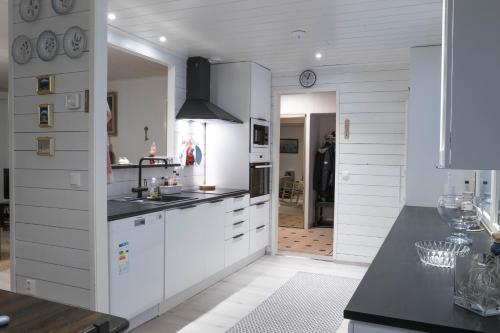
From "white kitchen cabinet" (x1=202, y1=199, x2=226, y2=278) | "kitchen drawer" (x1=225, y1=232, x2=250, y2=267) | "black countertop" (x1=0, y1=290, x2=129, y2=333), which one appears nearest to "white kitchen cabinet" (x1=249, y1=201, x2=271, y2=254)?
"kitchen drawer" (x1=225, y1=232, x2=250, y2=267)

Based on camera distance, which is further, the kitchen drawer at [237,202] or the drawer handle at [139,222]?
the kitchen drawer at [237,202]

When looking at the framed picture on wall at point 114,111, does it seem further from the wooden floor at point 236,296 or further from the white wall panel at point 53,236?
the white wall panel at point 53,236

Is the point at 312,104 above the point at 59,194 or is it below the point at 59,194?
above

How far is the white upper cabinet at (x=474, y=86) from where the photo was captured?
3.35 feet

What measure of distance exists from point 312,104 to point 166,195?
3538 millimetres

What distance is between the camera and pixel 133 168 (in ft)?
12.7

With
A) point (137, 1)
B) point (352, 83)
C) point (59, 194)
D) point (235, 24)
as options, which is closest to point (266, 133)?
point (352, 83)

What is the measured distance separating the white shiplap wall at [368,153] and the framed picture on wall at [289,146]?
5228 millimetres

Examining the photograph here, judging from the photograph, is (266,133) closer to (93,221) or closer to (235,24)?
(235,24)

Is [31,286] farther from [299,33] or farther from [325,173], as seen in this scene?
[325,173]

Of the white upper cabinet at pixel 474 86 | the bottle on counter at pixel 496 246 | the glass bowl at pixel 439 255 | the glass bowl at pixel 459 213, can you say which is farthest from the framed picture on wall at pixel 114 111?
the white upper cabinet at pixel 474 86

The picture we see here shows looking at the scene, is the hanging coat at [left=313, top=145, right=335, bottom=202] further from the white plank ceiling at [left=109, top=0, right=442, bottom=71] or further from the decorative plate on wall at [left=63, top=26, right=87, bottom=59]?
the decorative plate on wall at [left=63, top=26, right=87, bottom=59]

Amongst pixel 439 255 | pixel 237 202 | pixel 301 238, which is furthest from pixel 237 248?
pixel 439 255

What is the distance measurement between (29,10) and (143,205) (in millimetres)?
1540
